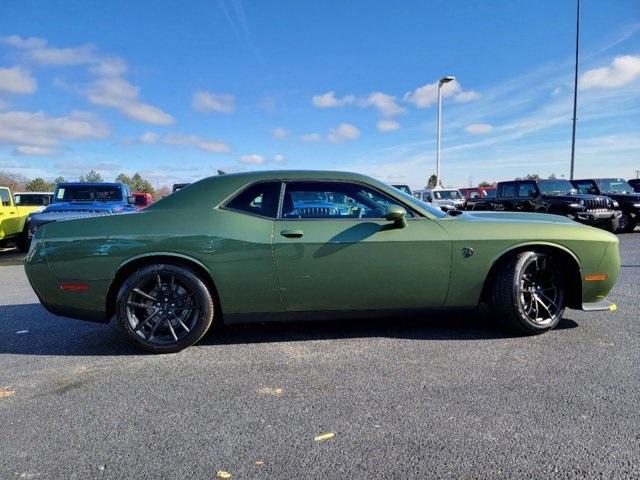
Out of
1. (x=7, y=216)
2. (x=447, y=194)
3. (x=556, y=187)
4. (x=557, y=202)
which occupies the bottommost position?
(x=7, y=216)

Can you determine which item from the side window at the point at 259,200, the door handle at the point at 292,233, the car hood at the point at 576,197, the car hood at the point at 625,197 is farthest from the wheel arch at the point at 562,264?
the car hood at the point at 625,197

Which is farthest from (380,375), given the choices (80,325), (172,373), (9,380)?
(80,325)

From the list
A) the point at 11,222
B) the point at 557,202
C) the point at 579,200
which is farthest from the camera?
the point at 557,202

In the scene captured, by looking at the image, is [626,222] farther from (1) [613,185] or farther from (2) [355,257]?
(2) [355,257]

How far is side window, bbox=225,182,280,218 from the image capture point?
3.64m

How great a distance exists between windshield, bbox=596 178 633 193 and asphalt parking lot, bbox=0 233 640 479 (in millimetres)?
12788

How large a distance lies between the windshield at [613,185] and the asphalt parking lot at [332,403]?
1279 centimetres

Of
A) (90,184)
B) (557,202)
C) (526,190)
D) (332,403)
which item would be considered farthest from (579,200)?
(90,184)

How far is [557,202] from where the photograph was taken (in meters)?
13.0

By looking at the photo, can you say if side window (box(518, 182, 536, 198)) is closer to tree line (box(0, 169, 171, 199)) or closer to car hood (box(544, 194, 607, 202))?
car hood (box(544, 194, 607, 202))

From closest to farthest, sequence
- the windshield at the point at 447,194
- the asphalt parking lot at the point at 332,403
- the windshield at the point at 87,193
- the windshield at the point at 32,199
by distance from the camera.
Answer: the asphalt parking lot at the point at 332,403
the windshield at the point at 87,193
the windshield at the point at 32,199
the windshield at the point at 447,194

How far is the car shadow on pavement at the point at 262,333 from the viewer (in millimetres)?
3809

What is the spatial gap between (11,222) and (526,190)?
14402 millimetres

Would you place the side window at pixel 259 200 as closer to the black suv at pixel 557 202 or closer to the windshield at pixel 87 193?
the windshield at pixel 87 193
